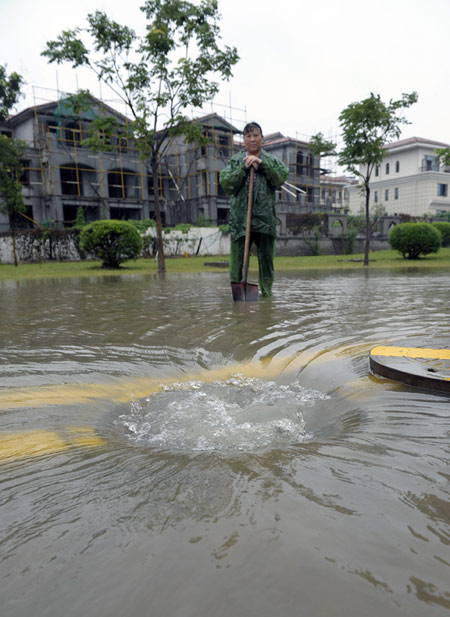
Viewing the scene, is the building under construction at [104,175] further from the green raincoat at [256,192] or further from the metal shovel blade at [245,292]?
the metal shovel blade at [245,292]

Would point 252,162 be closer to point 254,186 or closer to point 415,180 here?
point 254,186

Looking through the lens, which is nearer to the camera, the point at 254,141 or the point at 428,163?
the point at 254,141

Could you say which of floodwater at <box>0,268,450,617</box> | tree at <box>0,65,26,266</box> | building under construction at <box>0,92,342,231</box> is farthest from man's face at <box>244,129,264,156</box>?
building under construction at <box>0,92,342,231</box>

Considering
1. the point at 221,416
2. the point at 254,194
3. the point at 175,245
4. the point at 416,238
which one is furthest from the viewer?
the point at 175,245

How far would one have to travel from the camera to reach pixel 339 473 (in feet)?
5.54

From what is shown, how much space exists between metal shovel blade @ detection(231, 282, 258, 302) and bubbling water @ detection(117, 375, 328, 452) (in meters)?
3.68

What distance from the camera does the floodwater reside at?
1.10 metres

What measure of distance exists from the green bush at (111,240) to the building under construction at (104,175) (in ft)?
34.3

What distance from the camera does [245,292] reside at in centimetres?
674

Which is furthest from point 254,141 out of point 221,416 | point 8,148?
point 8,148

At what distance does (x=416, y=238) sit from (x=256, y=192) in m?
17.4

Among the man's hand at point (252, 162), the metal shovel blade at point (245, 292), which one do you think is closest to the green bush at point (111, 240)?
the metal shovel blade at point (245, 292)

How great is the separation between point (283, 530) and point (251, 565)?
0.58 feet

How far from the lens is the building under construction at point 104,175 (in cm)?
3092
